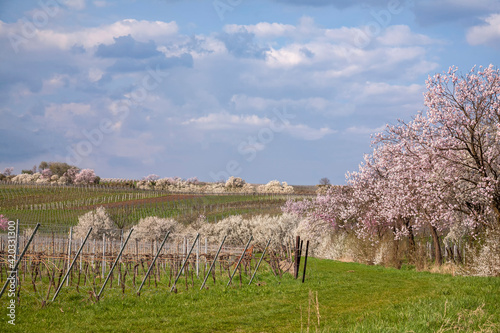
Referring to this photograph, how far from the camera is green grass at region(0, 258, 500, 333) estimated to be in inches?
373

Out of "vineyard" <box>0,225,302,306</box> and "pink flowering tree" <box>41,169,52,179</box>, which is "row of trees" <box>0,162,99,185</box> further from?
"vineyard" <box>0,225,302,306</box>

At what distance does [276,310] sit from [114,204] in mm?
57040

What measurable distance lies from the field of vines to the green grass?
33.5m

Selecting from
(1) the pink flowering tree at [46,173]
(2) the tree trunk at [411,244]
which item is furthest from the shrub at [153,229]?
(1) the pink flowering tree at [46,173]

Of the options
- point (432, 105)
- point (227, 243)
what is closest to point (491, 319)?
point (432, 105)

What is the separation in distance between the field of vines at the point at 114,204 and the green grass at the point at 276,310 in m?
33.5

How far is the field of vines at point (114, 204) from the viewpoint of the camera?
188ft

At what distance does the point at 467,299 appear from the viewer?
38.8 feet

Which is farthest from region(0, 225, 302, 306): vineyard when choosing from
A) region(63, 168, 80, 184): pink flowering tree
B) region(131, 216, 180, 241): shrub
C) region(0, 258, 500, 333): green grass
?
region(63, 168, 80, 184): pink flowering tree

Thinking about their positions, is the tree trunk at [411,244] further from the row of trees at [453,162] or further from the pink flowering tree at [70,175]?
the pink flowering tree at [70,175]

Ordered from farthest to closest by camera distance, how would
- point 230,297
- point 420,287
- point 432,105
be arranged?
1. point 432,105
2. point 420,287
3. point 230,297

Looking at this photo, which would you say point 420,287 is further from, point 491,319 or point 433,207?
point 491,319

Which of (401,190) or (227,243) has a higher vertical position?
(401,190)

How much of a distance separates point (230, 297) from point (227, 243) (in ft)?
111
